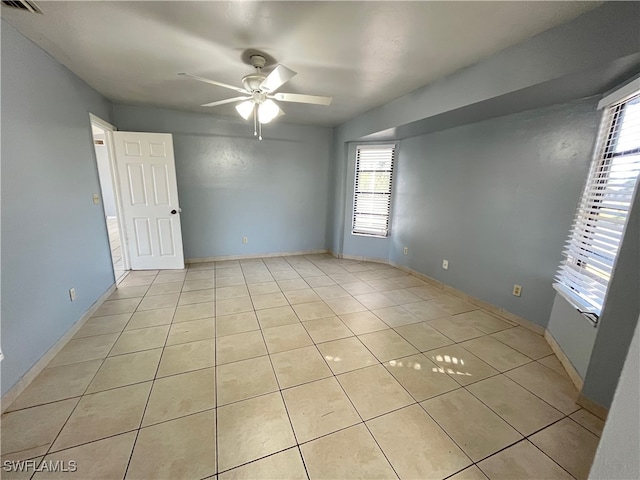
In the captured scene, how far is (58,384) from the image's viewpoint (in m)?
1.74

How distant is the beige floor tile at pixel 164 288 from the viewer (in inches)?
126

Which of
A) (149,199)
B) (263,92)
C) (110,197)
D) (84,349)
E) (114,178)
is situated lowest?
(84,349)

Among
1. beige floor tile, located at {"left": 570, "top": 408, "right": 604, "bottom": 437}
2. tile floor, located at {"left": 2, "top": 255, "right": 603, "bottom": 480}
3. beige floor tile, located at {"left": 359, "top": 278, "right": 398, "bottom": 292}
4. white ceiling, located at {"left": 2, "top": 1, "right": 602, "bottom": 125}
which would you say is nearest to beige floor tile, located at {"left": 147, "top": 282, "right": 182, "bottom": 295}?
tile floor, located at {"left": 2, "top": 255, "right": 603, "bottom": 480}

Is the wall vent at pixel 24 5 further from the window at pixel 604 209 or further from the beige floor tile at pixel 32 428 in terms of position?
the window at pixel 604 209

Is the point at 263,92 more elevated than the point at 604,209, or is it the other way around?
the point at 263,92

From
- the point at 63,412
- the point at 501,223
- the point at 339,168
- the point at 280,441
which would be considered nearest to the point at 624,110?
the point at 501,223

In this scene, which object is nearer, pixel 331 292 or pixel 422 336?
pixel 422 336

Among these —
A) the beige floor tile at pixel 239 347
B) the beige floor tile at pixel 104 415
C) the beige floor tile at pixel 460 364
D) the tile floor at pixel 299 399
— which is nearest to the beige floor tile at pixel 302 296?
the tile floor at pixel 299 399

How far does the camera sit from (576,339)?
1.94 m

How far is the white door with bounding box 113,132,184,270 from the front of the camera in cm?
360

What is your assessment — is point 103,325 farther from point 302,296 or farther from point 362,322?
point 362,322

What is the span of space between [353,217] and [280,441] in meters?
3.66

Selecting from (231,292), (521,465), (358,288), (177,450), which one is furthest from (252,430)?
(358,288)

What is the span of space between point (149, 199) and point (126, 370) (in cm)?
266
